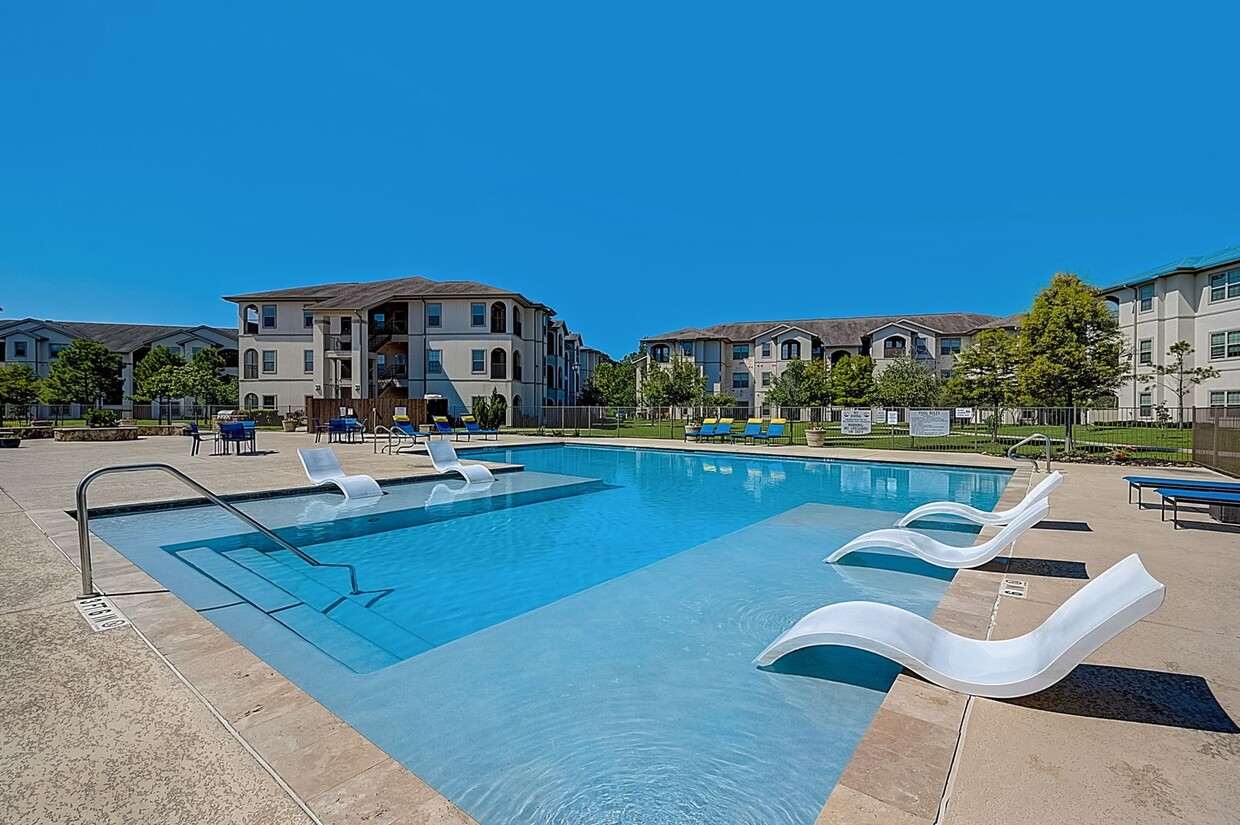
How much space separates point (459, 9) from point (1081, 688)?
2835cm

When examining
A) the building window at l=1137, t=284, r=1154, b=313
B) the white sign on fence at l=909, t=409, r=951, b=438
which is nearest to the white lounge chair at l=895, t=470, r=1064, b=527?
the white sign on fence at l=909, t=409, r=951, b=438

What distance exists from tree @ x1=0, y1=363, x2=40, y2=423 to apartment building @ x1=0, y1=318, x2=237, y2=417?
6.19 metres

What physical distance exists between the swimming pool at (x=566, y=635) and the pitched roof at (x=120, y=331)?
2297 inches

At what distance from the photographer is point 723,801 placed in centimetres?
294

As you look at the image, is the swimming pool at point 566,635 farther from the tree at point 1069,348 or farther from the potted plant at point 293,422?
the potted plant at point 293,422

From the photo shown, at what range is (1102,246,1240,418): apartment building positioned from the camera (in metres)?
30.2

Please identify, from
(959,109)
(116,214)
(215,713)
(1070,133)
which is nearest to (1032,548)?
(215,713)

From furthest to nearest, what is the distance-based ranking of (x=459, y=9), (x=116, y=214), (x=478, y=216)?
1. (x=478, y=216)
2. (x=116, y=214)
3. (x=459, y=9)

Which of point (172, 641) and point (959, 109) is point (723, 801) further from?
point (959, 109)

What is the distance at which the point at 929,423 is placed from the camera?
22.1 meters

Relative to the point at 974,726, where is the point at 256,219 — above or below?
above

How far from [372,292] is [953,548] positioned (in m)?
41.8

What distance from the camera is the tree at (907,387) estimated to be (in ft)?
109

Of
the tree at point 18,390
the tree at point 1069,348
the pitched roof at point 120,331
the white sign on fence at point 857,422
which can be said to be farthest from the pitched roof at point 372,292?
the tree at point 1069,348
